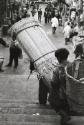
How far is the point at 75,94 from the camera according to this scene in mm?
6574

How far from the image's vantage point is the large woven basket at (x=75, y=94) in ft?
21.4

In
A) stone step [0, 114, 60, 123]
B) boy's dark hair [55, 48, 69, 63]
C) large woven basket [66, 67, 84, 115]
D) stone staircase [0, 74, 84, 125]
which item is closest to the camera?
large woven basket [66, 67, 84, 115]

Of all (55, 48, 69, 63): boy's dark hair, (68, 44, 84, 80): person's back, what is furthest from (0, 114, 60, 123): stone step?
(55, 48, 69, 63): boy's dark hair

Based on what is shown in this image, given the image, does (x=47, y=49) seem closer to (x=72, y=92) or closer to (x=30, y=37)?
(x=30, y=37)

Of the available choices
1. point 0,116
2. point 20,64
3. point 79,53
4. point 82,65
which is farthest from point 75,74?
A: point 20,64

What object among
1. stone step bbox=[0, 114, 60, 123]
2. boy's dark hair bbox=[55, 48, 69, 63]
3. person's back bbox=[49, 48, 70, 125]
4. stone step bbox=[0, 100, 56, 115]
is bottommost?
stone step bbox=[0, 100, 56, 115]

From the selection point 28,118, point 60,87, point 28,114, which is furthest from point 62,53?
point 28,114

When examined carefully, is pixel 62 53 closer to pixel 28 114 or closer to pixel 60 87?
pixel 60 87

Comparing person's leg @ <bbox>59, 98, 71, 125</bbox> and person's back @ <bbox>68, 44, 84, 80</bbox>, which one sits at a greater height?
person's back @ <bbox>68, 44, 84, 80</bbox>

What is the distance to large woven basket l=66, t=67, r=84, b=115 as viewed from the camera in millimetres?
6527

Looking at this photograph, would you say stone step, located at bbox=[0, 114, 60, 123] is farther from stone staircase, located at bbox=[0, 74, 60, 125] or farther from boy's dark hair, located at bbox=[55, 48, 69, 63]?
boy's dark hair, located at bbox=[55, 48, 69, 63]

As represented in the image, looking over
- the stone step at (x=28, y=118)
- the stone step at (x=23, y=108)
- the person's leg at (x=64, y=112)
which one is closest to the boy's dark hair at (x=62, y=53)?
the person's leg at (x=64, y=112)

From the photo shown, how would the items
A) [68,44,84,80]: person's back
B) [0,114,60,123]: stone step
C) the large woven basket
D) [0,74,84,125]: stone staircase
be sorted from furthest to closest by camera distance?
[68,44,84,80]: person's back < [0,114,60,123]: stone step < [0,74,84,125]: stone staircase < the large woven basket

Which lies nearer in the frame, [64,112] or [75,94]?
[75,94]
